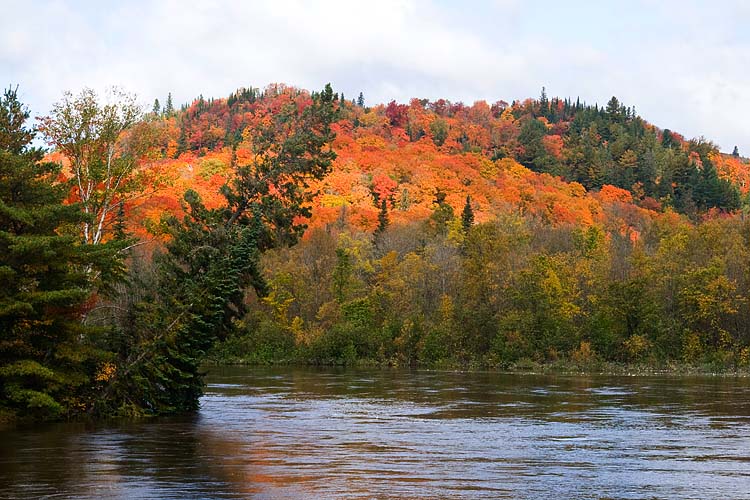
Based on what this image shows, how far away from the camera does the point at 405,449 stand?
1199 inches

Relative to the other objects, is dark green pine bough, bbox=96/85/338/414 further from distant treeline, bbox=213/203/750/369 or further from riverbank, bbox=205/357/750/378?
distant treeline, bbox=213/203/750/369

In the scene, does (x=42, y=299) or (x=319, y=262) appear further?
(x=319, y=262)

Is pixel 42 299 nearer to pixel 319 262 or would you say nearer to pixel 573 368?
pixel 573 368

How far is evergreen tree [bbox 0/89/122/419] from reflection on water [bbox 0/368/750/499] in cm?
176

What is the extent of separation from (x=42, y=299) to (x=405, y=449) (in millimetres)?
13887

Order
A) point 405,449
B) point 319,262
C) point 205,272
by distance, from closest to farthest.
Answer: point 405,449
point 205,272
point 319,262

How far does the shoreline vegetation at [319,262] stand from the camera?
3731cm

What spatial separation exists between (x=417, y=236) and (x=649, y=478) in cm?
10601

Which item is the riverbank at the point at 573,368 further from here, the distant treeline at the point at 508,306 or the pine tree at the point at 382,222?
the pine tree at the point at 382,222

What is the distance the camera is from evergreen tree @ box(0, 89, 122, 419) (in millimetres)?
34500

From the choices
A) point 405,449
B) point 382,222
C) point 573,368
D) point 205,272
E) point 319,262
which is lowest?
point 573,368

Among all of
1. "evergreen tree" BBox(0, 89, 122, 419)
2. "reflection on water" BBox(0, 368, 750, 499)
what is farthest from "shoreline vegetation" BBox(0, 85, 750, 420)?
"reflection on water" BBox(0, 368, 750, 499)

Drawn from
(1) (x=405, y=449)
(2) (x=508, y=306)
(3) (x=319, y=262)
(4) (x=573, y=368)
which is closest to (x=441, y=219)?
(3) (x=319, y=262)

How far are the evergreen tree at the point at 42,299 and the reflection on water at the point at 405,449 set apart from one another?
176 centimetres
